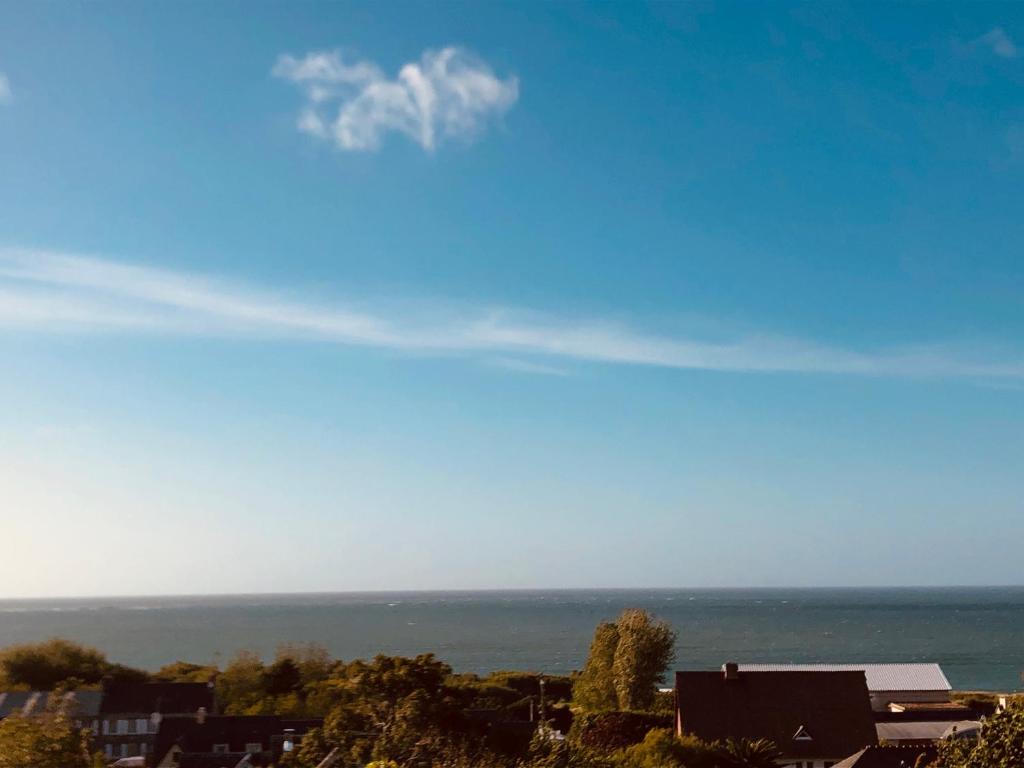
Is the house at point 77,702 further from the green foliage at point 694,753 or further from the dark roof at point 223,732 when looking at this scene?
the green foliage at point 694,753

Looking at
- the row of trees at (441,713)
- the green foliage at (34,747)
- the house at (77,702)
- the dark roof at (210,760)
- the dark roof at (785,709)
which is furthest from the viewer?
the house at (77,702)

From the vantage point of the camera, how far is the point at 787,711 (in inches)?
1892

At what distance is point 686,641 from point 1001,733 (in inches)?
6253

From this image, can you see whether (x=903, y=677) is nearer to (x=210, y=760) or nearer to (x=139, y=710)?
(x=210, y=760)

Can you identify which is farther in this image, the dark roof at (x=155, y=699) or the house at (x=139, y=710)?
the dark roof at (x=155, y=699)

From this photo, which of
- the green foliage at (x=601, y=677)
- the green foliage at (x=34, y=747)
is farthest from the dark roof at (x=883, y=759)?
the green foliage at (x=601, y=677)

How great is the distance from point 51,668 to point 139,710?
1044 inches

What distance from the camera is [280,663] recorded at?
292 feet

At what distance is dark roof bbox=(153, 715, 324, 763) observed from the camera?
57.6m

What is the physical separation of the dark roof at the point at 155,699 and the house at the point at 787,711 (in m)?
44.3

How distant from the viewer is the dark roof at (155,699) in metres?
75.6

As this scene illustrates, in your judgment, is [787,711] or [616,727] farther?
[616,727]

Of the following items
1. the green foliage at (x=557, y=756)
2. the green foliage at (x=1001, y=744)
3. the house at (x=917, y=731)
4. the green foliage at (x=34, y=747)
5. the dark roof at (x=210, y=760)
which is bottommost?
the dark roof at (x=210, y=760)

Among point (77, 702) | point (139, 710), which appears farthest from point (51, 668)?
point (77, 702)
